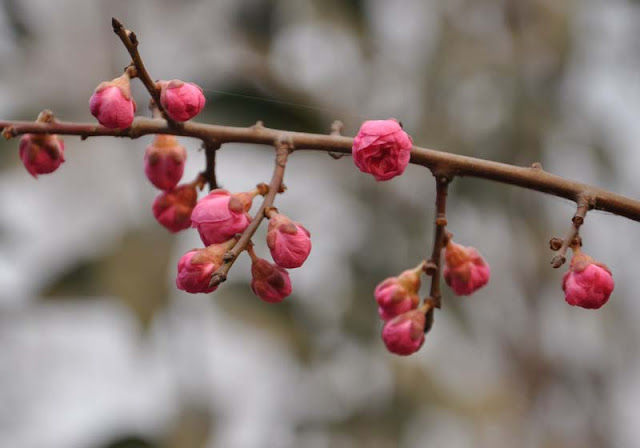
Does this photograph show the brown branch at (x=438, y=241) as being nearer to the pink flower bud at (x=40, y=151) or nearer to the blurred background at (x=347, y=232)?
the pink flower bud at (x=40, y=151)

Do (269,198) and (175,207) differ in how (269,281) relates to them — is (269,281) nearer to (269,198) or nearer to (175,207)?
(269,198)

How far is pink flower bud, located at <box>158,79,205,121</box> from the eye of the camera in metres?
0.69

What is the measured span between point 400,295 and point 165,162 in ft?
0.91

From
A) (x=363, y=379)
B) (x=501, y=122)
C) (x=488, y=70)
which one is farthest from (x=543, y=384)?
(x=488, y=70)

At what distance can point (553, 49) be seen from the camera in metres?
2.56

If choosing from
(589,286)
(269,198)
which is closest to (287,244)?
(269,198)

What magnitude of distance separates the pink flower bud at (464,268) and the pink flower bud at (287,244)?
0.21 m

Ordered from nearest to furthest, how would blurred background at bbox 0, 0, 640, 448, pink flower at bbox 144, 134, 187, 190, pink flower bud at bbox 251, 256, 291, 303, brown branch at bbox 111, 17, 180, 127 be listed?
brown branch at bbox 111, 17, 180, 127 < pink flower bud at bbox 251, 256, 291, 303 < pink flower at bbox 144, 134, 187, 190 < blurred background at bbox 0, 0, 640, 448

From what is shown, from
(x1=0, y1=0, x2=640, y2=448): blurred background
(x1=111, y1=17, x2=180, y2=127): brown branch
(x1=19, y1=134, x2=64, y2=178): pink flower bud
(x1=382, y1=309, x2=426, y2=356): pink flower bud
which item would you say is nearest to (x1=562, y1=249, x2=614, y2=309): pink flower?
(x1=382, y1=309, x2=426, y2=356): pink flower bud

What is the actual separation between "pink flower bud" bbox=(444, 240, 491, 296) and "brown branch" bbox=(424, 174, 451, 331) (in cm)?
5

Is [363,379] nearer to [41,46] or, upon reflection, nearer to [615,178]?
[615,178]

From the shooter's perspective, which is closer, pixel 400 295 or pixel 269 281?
pixel 269 281

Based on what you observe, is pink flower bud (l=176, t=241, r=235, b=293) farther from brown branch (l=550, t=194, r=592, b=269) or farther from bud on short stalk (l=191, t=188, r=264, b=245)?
brown branch (l=550, t=194, r=592, b=269)

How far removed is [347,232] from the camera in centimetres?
250
